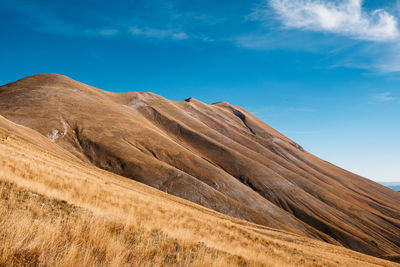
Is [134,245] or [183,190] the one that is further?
[183,190]

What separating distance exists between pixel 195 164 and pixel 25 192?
93148 millimetres

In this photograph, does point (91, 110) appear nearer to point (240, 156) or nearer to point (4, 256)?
point (240, 156)

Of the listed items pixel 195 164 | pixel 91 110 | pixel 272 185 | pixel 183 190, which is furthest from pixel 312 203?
pixel 91 110

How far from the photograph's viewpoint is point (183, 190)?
257 ft

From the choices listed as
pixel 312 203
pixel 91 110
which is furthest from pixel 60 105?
pixel 312 203

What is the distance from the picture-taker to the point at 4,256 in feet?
11.9

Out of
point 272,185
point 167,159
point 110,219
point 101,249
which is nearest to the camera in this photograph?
point 101,249

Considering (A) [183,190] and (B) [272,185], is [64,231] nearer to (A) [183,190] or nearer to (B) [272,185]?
(A) [183,190]

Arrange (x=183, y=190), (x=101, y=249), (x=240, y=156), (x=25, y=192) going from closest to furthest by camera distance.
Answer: (x=101, y=249), (x=25, y=192), (x=183, y=190), (x=240, y=156)

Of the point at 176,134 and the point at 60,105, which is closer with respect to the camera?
the point at 60,105

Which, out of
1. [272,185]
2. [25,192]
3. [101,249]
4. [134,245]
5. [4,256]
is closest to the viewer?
[4,256]

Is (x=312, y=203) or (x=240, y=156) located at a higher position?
(x=240, y=156)

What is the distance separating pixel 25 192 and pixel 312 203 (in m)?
132

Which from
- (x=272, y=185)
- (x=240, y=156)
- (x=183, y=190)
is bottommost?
(x=183, y=190)
